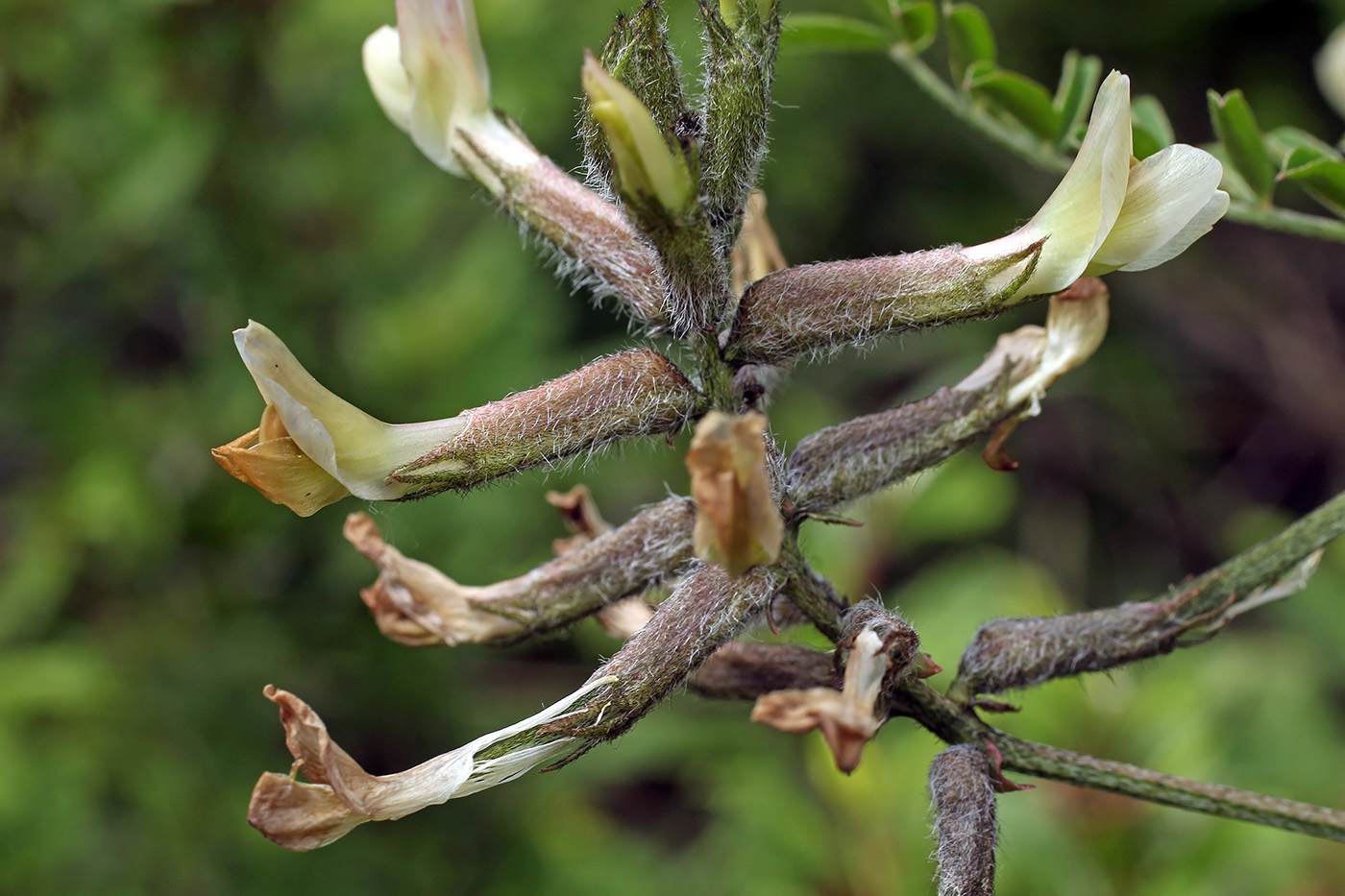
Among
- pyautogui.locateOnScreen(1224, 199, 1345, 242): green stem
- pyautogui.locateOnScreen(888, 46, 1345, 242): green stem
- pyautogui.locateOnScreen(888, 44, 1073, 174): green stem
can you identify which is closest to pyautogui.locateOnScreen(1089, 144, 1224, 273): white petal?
pyautogui.locateOnScreen(1224, 199, 1345, 242): green stem

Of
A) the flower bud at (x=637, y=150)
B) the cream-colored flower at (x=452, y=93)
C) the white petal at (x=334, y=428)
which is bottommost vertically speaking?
the white petal at (x=334, y=428)

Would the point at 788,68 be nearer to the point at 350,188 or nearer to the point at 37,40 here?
the point at 350,188

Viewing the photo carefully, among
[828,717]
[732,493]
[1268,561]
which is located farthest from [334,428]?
[1268,561]

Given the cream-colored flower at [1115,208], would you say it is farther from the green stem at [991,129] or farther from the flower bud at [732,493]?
the green stem at [991,129]

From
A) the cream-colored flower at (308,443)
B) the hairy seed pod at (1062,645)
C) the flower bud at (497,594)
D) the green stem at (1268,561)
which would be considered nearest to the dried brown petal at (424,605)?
the flower bud at (497,594)

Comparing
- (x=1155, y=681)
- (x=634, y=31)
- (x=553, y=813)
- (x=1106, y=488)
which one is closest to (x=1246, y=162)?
(x=634, y=31)
